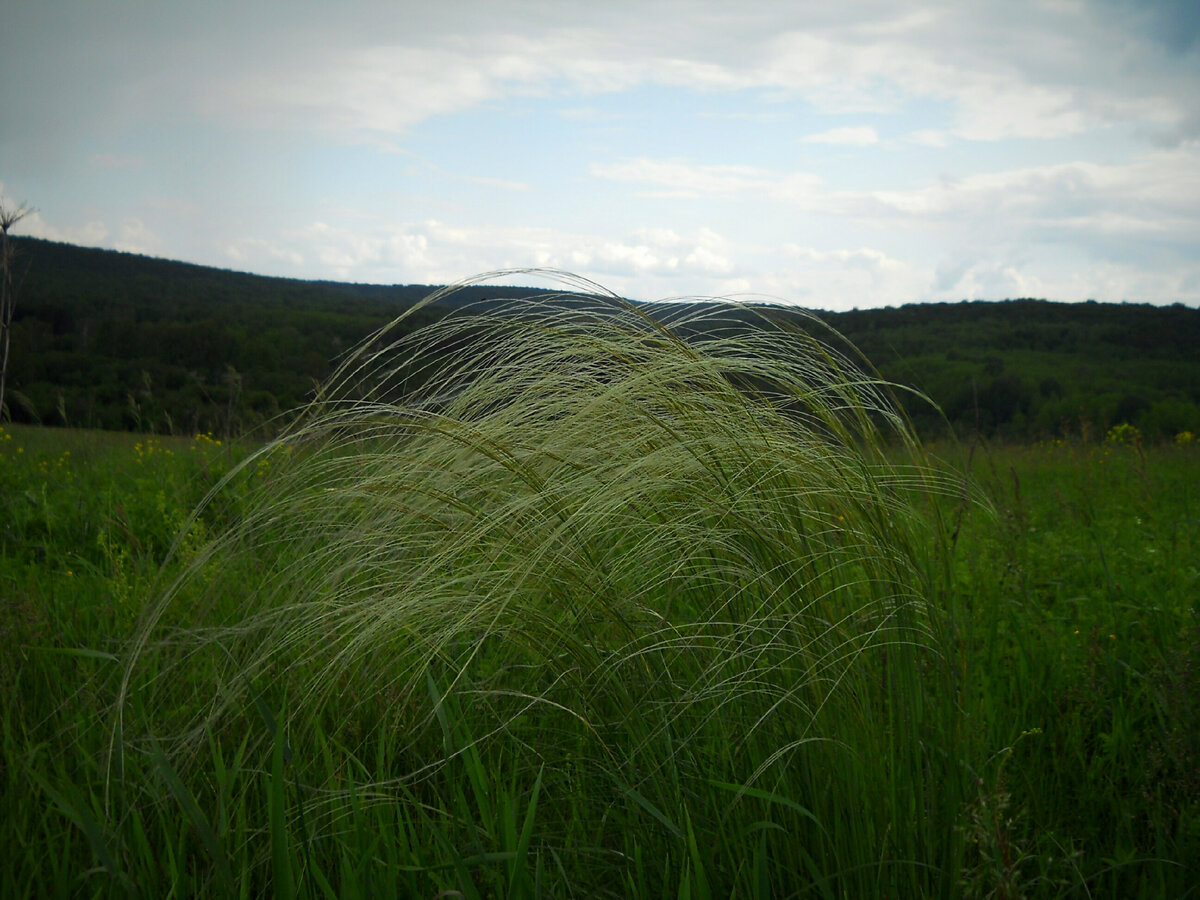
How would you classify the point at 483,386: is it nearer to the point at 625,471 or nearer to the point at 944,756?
the point at 625,471

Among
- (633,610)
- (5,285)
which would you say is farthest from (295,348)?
(633,610)

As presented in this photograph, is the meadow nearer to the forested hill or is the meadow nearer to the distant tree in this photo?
A: the forested hill

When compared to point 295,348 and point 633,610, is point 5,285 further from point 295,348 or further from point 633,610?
point 295,348

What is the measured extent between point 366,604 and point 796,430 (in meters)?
0.98

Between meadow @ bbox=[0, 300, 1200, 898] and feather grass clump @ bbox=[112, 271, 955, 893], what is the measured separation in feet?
0.04

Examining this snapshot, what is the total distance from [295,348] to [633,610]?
1673 cm

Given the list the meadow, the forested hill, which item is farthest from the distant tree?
the meadow

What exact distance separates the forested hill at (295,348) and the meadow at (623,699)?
0.84 meters

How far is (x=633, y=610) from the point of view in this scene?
1491mm

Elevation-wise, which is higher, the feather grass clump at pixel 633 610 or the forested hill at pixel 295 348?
the forested hill at pixel 295 348

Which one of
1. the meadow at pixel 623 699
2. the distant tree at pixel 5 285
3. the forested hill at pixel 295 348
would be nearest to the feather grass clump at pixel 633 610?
the meadow at pixel 623 699

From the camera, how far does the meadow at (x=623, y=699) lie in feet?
4.05

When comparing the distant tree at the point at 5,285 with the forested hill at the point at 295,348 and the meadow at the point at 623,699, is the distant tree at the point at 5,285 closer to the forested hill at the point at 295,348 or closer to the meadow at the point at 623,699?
the forested hill at the point at 295,348

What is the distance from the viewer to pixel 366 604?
→ 4.68ft
